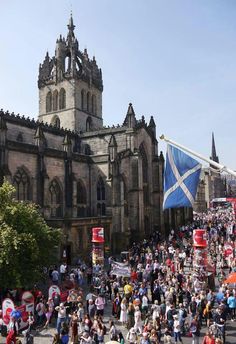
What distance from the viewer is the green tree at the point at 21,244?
18078mm

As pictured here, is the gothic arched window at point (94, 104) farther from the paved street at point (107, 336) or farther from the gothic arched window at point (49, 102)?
the paved street at point (107, 336)

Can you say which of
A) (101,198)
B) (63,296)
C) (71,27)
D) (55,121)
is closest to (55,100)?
(55,121)

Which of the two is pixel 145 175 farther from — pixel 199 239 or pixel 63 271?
pixel 199 239

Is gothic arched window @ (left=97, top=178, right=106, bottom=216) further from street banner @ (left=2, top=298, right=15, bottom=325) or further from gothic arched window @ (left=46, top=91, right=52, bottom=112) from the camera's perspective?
street banner @ (left=2, top=298, right=15, bottom=325)

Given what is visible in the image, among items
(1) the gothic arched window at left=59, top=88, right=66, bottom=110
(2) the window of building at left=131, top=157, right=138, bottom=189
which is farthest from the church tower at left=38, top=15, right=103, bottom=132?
(2) the window of building at left=131, top=157, right=138, bottom=189

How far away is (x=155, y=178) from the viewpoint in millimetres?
51688

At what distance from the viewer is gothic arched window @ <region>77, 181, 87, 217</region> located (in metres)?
42.4

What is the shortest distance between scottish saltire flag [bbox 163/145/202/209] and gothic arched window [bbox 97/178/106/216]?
30725 millimetres

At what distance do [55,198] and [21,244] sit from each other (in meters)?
19.7

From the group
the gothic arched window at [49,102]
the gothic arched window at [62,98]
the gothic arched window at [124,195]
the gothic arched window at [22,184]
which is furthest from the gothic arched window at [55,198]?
the gothic arched window at [49,102]

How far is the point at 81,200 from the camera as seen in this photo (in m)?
43.3

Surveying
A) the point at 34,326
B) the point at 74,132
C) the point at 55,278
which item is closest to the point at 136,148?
the point at 74,132

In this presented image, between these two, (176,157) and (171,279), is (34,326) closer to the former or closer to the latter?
(171,279)

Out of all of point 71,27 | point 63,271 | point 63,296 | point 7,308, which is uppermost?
point 71,27
